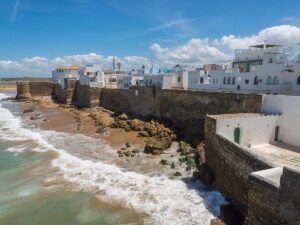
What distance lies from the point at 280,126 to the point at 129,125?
46.6ft

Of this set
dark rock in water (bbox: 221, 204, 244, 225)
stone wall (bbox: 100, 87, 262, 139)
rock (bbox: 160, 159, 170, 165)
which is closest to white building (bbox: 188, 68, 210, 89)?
stone wall (bbox: 100, 87, 262, 139)

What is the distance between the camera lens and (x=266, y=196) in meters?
8.45

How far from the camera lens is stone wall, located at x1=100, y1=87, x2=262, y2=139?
769 inches

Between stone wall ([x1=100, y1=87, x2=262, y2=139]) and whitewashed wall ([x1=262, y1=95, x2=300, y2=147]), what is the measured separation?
4.17ft

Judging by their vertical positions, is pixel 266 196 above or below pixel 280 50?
below

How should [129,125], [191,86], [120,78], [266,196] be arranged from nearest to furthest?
[266,196]
[129,125]
[191,86]
[120,78]

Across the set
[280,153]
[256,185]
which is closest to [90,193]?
[256,185]

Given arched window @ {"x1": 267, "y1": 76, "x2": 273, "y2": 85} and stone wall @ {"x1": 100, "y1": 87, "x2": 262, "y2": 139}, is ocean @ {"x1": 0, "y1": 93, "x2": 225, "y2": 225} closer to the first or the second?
stone wall @ {"x1": 100, "y1": 87, "x2": 262, "y2": 139}

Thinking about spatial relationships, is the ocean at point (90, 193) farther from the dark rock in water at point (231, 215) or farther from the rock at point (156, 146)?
the rock at point (156, 146)

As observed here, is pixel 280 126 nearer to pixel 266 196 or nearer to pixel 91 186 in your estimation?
pixel 266 196

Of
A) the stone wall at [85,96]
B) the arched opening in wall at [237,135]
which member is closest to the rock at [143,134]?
the arched opening in wall at [237,135]

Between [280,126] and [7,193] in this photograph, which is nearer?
[7,193]

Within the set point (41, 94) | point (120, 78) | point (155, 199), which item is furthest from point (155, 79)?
point (41, 94)

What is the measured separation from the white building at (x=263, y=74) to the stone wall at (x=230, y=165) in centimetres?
940
